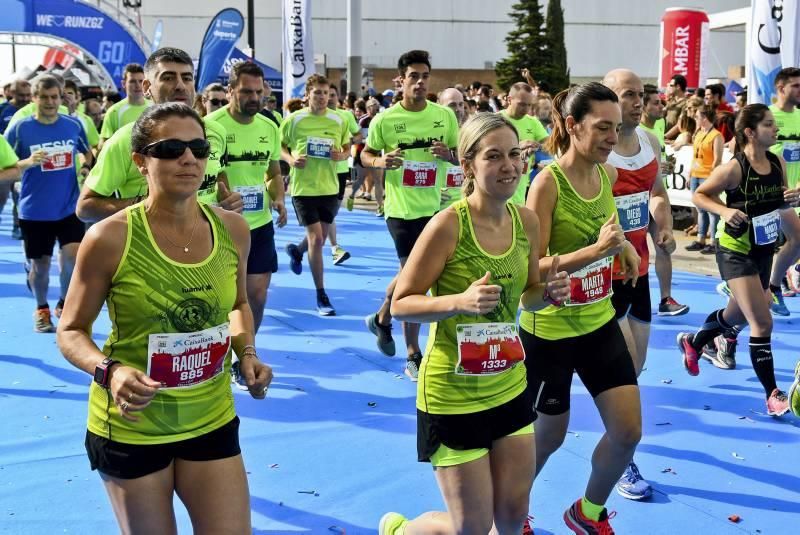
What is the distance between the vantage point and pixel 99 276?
2.67m

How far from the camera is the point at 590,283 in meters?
3.75

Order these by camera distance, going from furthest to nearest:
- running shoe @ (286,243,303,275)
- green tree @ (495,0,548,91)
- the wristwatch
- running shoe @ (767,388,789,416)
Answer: green tree @ (495,0,548,91), running shoe @ (286,243,303,275), running shoe @ (767,388,789,416), the wristwatch

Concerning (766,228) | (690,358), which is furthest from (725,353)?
(766,228)

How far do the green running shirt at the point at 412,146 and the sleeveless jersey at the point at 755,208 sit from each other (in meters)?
2.03

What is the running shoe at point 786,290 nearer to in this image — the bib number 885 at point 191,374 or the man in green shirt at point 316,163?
the man in green shirt at point 316,163

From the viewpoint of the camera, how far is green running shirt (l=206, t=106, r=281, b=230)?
636 cm

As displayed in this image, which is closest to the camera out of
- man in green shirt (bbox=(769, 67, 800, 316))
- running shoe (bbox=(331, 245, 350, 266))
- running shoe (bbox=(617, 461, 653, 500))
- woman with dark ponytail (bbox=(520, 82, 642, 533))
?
woman with dark ponytail (bbox=(520, 82, 642, 533))

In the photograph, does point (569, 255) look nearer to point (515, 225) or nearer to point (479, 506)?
point (515, 225)

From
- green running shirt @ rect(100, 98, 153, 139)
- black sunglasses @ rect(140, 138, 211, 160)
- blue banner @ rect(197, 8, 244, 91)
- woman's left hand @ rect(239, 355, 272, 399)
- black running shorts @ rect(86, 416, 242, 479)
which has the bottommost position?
black running shorts @ rect(86, 416, 242, 479)

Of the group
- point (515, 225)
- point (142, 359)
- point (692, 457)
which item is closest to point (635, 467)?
point (692, 457)

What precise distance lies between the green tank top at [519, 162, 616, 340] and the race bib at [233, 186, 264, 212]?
2969mm

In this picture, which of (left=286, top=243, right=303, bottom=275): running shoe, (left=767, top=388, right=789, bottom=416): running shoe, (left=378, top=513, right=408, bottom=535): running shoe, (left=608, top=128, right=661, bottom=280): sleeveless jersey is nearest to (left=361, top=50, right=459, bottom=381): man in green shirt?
(left=608, top=128, right=661, bottom=280): sleeveless jersey

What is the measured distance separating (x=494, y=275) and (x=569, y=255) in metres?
0.51

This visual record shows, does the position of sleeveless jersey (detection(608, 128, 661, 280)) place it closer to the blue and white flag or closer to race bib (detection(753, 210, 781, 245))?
race bib (detection(753, 210, 781, 245))
